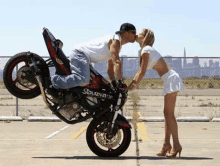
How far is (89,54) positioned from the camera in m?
8.70

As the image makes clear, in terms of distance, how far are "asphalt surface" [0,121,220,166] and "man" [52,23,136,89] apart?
120cm

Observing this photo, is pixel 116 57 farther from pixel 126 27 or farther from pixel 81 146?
pixel 81 146

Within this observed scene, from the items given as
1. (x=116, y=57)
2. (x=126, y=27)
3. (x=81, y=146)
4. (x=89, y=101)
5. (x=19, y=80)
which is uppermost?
(x=126, y=27)

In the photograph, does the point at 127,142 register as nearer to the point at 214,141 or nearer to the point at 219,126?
the point at 214,141

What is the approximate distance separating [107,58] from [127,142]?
1.37 metres

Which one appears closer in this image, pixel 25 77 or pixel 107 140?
pixel 107 140

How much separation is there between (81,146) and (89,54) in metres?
2.32

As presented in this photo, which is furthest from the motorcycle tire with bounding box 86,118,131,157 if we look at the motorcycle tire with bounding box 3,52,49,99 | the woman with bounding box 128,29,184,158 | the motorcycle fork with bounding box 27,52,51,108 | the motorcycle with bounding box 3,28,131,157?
the motorcycle tire with bounding box 3,52,49,99

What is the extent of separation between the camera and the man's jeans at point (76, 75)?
28.2 feet

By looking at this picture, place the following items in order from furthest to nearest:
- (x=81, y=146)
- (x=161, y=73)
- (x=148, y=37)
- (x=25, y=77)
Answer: (x=81, y=146)
(x=25, y=77)
(x=161, y=73)
(x=148, y=37)

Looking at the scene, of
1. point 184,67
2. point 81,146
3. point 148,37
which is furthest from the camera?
point 184,67

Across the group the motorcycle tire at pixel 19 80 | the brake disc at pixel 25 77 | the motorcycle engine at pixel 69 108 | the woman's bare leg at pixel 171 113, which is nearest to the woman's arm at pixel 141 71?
the woman's bare leg at pixel 171 113

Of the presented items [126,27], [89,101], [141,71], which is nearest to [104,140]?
[89,101]

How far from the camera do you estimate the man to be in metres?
8.59
